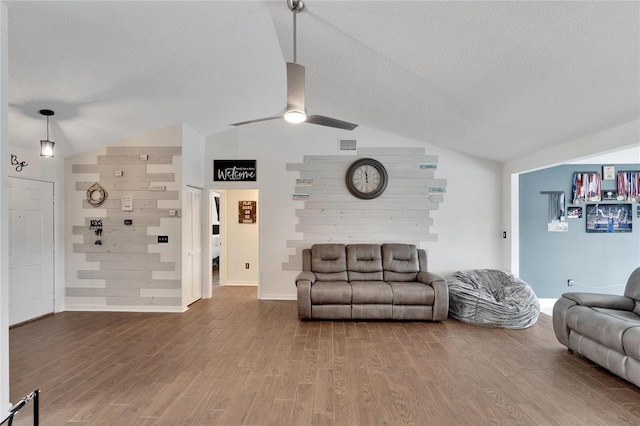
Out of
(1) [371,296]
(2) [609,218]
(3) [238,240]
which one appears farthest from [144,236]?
(2) [609,218]

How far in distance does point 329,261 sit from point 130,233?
3.05 m

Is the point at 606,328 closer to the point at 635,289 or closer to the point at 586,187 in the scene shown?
the point at 635,289

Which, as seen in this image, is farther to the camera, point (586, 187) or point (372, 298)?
point (586, 187)

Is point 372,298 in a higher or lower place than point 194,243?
lower

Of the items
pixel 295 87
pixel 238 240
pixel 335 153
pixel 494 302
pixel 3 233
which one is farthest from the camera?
pixel 238 240

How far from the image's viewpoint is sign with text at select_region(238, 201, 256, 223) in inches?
Result: 250

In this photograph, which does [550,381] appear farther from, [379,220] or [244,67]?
[244,67]

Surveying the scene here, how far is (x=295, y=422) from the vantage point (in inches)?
79.7

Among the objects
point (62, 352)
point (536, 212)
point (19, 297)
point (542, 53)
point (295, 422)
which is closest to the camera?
point (295, 422)

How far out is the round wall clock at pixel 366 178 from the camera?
16.5ft

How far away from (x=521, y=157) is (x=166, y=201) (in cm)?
540

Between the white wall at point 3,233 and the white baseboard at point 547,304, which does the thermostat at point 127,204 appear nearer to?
the white wall at point 3,233

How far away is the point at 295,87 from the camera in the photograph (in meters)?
2.29

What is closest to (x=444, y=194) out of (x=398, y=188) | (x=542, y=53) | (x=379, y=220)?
(x=398, y=188)
